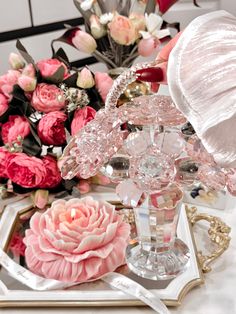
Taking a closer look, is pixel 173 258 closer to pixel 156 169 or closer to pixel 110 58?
pixel 156 169

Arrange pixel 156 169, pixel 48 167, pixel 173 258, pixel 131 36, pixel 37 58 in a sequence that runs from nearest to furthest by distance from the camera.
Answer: pixel 156 169
pixel 173 258
pixel 48 167
pixel 131 36
pixel 37 58

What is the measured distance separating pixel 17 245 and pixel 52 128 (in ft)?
0.69

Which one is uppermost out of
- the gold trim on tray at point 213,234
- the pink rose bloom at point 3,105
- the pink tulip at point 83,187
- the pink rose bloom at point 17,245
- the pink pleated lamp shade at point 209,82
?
the pink pleated lamp shade at point 209,82

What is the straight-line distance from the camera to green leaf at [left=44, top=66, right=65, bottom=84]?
0.89 metres

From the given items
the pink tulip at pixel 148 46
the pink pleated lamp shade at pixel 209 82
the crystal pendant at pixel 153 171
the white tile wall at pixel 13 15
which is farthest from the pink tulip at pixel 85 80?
the white tile wall at pixel 13 15

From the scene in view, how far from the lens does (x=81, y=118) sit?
0.85 m

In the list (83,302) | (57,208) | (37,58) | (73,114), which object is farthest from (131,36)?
(37,58)

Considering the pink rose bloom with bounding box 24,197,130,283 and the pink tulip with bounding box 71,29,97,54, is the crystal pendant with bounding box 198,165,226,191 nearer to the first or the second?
the pink rose bloom with bounding box 24,197,130,283

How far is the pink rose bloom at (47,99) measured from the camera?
864 mm

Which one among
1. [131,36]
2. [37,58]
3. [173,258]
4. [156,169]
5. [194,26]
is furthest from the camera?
[37,58]

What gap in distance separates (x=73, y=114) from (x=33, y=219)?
8.8 inches

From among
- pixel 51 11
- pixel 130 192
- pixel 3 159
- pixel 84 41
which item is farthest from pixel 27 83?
pixel 51 11

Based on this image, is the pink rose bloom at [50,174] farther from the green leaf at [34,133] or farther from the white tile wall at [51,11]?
the white tile wall at [51,11]

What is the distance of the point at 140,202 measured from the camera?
63 cm
